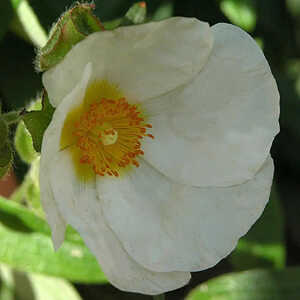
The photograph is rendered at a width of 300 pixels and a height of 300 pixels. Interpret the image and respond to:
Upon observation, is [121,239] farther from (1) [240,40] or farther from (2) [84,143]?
(1) [240,40]

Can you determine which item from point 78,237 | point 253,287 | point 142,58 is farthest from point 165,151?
point 253,287

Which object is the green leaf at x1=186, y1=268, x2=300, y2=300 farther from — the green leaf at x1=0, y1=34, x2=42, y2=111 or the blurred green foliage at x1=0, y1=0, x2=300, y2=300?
the green leaf at x1=0, y1=34, x2=42, y2=111

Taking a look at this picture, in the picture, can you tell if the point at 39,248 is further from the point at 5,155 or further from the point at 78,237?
the point at 5,155

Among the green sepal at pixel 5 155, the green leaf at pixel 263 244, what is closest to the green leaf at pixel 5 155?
the green sepal at pixel 5 155

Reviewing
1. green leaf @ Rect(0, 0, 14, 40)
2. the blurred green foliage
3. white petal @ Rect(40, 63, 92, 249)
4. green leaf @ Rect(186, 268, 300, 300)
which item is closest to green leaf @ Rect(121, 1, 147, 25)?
the blurred green foliage

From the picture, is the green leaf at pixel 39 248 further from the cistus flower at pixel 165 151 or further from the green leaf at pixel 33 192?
the cistus flower at pixel 165 151
